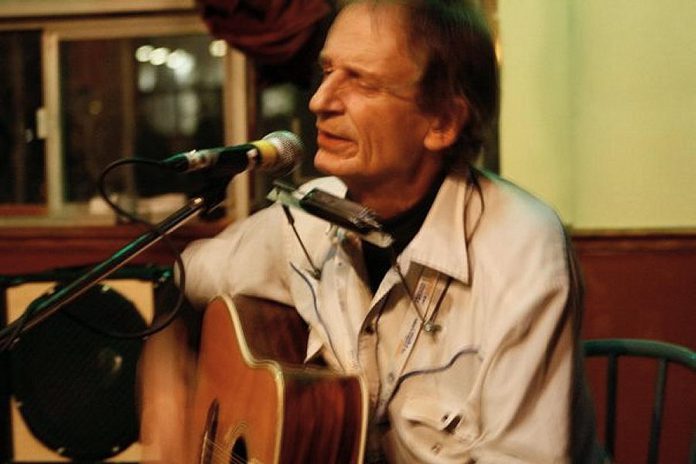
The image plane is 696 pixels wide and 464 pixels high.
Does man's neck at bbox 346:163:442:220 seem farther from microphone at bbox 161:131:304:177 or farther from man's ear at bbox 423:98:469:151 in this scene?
microphone at bbox 161:131:304:177

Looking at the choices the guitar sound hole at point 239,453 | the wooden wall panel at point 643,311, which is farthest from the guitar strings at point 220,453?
the wooden wall panel at point 643,311

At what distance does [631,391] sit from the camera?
2.34 metres

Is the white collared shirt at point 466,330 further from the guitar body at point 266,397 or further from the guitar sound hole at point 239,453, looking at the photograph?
the guitar sound hole at point 239,453

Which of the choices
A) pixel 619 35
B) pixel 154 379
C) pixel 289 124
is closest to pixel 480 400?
pixel 154 379

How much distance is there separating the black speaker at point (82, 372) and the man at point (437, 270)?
0.91m

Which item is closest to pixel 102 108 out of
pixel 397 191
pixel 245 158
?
pixel 397 191

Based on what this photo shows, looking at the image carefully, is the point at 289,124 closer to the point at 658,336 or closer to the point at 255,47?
the point at 255,47

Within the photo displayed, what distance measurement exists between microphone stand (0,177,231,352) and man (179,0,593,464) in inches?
9.7

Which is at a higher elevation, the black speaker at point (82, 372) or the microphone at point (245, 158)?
the microphone at point (245, 158)

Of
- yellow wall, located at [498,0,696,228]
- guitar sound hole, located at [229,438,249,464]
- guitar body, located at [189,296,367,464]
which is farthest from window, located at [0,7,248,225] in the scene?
guitar sound hole, located at [229,438,249,464]

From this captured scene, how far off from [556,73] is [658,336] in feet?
2.51

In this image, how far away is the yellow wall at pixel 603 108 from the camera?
7.42 ft

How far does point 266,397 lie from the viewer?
4.10 ft

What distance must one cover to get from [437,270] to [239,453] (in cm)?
42
